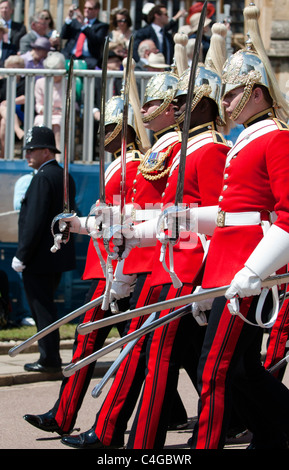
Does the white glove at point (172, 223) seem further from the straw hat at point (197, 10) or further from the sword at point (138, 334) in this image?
the straw hat at point (197, 10)

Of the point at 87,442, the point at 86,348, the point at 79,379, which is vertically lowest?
the point at 87,442

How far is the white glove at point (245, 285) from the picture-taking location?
3.94 m

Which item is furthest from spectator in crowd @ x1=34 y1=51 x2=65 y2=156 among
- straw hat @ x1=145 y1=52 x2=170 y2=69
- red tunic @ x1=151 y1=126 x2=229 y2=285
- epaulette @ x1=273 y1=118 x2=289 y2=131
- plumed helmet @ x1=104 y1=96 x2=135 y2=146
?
epaulette @ x1=273 y1=118 x2=289 y2=131

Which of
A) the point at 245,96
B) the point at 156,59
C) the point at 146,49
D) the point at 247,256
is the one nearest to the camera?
the point at 247,256

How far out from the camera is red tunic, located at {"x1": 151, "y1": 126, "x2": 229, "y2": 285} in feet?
15.5

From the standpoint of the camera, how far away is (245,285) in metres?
3.94

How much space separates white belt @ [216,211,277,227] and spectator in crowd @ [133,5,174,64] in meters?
7.71

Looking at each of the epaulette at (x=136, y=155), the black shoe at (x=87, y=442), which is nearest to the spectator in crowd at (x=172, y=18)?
the epaulette at (x=136, y=155)

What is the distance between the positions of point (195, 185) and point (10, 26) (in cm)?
834

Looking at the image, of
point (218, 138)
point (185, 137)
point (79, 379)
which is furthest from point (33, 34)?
point (185, 137)

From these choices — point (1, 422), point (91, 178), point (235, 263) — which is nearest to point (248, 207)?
point (235, 263)

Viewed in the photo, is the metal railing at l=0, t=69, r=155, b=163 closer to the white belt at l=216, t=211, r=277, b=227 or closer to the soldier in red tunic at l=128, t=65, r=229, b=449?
the soldier in red tunic at l=128, t=65, r=229, b=449

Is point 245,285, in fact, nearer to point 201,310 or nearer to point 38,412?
point 201,310
